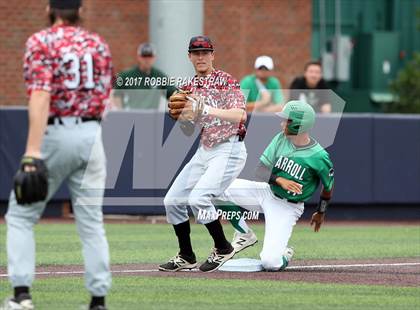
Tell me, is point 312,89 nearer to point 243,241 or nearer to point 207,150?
point 243,241

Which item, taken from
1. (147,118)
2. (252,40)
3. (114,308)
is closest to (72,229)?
(147,118)

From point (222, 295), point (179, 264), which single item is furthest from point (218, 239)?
point (222, 295)

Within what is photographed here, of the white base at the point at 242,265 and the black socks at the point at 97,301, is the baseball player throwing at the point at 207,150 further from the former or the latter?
the black socks at the point at 97,301

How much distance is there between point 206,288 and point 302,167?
176 cm

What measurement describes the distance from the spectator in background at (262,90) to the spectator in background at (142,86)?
3.88 feet

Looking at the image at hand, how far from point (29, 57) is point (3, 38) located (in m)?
13.7

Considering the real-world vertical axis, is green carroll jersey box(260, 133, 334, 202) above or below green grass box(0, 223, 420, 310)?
above

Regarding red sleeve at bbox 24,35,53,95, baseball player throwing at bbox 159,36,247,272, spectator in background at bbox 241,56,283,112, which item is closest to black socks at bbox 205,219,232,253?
baseball player throwing at bbox 159,36,247,272

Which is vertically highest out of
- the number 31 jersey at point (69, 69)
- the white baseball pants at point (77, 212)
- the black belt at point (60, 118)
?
the number 31 jersey at point (69, 69)

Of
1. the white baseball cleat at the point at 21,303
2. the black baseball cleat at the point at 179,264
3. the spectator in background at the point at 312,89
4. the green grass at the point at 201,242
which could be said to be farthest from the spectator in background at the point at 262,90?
the white baseball cleat at the point at 21,303

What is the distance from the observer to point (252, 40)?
22094mm

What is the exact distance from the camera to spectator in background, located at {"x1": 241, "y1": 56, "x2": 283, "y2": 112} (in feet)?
54.9

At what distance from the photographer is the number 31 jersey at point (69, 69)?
717cm

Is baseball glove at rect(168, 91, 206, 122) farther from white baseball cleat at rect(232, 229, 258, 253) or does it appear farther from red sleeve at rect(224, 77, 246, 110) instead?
white baseball cleat at rect(232, 229, 258, 253)
